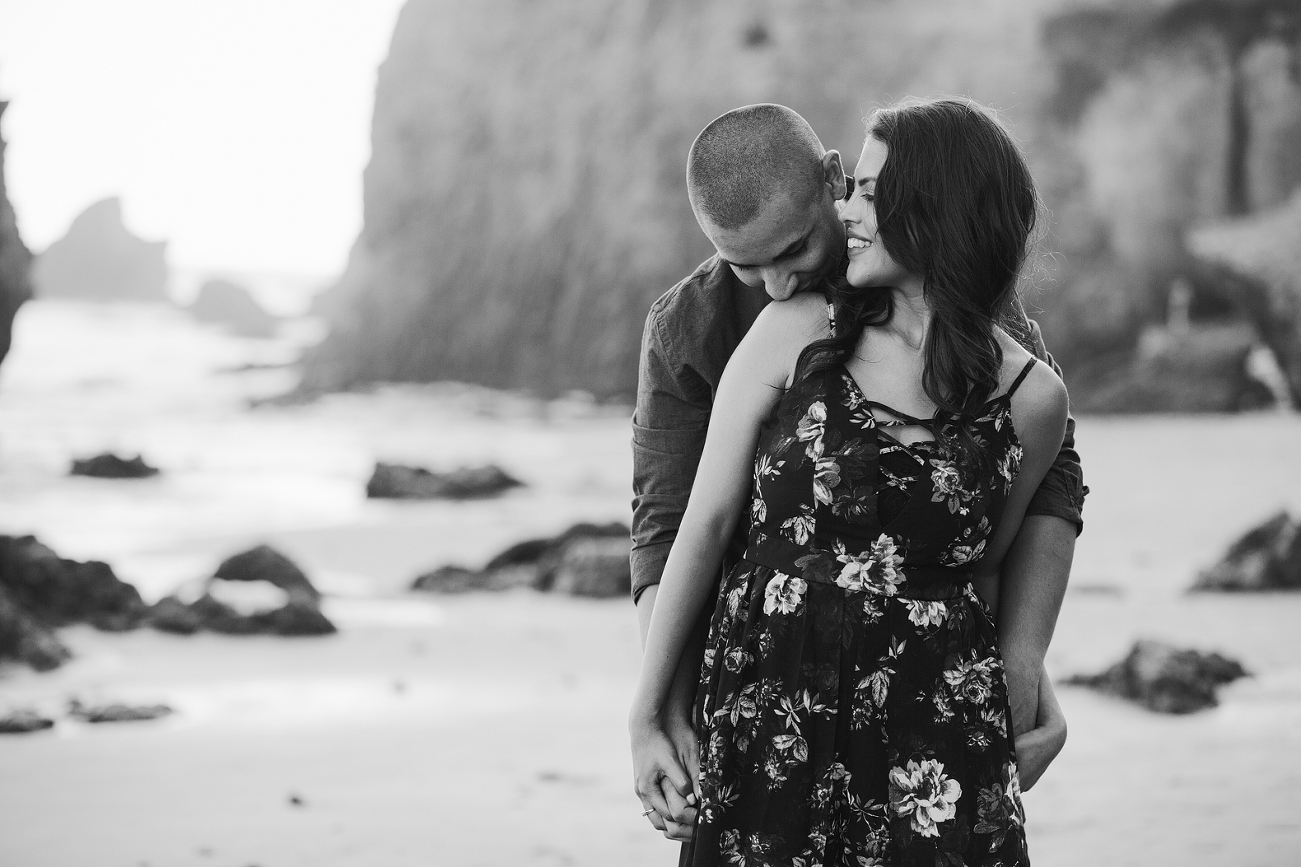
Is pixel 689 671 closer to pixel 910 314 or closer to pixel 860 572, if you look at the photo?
pixel 860 572

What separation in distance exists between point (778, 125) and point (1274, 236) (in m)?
15.1

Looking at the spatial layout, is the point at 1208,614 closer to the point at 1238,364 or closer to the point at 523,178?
the point at 1238,364

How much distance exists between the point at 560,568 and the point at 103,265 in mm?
68203

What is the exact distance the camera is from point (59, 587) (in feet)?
21.0

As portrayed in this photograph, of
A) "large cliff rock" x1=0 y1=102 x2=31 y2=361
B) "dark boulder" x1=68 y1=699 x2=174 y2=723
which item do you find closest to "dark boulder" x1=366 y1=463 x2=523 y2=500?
"large cliff rock" x1=0 y1=102 x2=31 y2=361

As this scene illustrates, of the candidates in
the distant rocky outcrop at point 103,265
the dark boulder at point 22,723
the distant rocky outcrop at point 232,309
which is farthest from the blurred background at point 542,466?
the distant rocky outcrop at point 103,265

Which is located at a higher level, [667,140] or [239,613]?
[667,140]

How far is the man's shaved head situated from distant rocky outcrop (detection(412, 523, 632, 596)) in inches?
201

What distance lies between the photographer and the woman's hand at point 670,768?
6.00 feet

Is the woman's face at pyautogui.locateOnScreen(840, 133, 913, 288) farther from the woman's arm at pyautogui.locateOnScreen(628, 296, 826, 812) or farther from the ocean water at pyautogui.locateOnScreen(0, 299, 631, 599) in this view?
the ocean water at pyautogui.locateOnScreen(0, 299, 631, 599)

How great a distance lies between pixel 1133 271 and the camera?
18297 millimetres

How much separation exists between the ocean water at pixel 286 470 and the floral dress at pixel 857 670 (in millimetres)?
5846

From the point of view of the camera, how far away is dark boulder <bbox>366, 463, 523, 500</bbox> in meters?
11.2

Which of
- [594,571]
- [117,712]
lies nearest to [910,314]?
[117,712]
